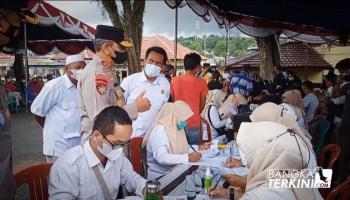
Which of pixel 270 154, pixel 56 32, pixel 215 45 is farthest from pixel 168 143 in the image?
pixel 215 45

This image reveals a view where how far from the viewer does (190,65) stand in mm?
4578

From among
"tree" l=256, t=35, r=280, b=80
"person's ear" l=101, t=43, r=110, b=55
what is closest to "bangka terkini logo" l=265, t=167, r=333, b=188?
"person's ear" l=101, t=43, r=110, b=55

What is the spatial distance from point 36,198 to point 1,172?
406mm

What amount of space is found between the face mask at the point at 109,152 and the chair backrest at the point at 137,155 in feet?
3.61

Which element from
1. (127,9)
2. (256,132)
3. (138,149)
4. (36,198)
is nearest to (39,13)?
(127,9)

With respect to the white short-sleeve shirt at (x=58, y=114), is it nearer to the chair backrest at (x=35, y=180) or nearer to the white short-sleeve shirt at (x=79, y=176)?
the chair backrest at (x=35, y=180)

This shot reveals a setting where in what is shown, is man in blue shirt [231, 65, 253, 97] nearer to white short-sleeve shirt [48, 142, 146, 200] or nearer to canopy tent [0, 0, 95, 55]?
white short-sleeve shirt [48, 142, 146, 200]

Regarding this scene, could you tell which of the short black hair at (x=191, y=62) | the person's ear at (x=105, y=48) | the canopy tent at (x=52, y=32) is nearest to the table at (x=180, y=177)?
the person's ear at (x=105, y=48)

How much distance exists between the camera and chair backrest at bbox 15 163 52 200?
2408 millimetres

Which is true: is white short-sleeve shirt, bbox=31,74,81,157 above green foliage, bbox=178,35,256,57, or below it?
below

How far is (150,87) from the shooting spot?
157 inches

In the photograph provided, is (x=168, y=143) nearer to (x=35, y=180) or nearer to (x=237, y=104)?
(x=35, y=180)

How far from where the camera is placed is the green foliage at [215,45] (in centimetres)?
3361

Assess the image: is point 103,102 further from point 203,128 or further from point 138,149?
point 203,128
